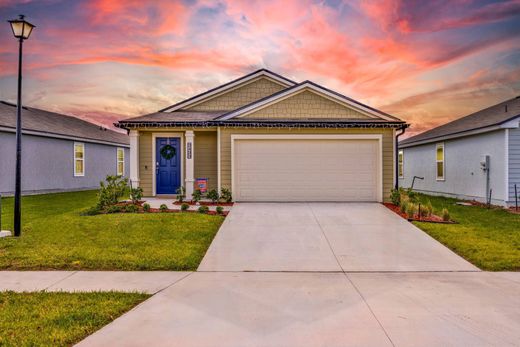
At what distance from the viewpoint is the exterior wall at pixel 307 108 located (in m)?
12.6

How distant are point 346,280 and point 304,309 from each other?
142 cm

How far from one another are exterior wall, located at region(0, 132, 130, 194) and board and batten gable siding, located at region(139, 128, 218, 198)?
23.2 feet

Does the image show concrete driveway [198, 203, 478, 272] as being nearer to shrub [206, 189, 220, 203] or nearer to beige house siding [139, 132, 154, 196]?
shrub [206, 189, 220, 203]

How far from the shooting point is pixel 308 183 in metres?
12.2

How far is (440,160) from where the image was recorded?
1747 cm

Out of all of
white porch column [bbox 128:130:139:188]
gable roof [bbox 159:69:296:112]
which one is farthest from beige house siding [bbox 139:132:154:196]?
gable roof [bbox 159:69:296:112]

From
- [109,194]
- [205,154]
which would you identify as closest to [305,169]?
[205,154]

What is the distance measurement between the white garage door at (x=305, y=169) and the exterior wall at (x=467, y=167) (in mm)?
5075

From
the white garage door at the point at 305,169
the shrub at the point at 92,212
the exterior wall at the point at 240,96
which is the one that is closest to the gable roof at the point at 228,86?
the exterior wall at the point at 240,96

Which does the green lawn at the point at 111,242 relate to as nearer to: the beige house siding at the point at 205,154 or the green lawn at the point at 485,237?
the beige house siding at the point at 205,154

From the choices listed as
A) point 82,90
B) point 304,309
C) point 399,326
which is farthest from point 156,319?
point 82,90

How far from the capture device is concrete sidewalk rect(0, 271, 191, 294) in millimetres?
4559

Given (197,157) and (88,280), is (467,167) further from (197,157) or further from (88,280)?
(88,280)

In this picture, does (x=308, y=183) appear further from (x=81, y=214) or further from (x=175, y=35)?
(x=175, y=35)
